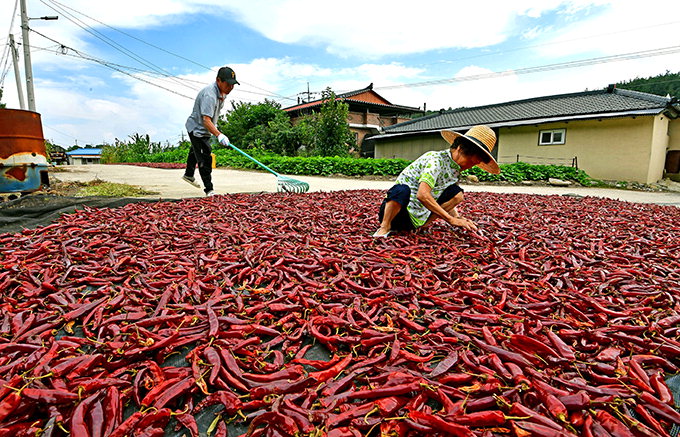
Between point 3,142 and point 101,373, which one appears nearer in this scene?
point 101,373

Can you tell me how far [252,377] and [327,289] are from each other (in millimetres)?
938

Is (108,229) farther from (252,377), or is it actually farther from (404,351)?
(404,351)

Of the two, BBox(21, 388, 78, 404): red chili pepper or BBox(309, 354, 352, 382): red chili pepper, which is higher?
BBox(21, 388, 78, 404): red chili pepper

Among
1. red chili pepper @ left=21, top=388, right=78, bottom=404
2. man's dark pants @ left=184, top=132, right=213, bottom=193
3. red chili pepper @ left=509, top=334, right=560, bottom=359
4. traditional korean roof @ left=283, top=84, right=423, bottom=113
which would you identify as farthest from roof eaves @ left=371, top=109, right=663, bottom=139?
red chili pepper @ left=21, top=388, right=78, bottom=404

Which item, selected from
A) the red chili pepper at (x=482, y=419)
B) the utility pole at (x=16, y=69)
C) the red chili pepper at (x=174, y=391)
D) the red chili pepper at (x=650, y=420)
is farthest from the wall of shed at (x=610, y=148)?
the utility pole at (x=16, y=69)

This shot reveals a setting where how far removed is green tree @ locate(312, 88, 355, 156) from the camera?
1889 cm

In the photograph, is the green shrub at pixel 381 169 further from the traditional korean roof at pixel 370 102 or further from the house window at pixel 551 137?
the traditional korean roof at pixel 370 102

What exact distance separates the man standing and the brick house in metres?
21.2

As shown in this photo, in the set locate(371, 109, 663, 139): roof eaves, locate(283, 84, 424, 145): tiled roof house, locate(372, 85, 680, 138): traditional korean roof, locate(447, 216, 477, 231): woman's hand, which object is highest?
locate(283, 84, 424, 145): tiled roof house

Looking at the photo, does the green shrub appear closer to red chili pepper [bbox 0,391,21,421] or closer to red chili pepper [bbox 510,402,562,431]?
red chili pepper [bbox 510,402,562,431]

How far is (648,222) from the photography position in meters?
4.73

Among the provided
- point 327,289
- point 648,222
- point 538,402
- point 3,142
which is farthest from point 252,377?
point 3,142

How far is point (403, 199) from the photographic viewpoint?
359cm

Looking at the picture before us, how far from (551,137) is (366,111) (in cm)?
1585
